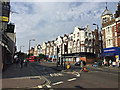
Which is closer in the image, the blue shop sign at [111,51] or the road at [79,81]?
the road at [79,81]

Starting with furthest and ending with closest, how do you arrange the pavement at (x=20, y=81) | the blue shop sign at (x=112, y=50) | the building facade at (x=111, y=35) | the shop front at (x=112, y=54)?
1. the building facade at (x=111, y=35)
2. the blue shop sign at (x=112, y=50)
3. the shop front at (x=112, y=54)
4. the pavement at (x=20, y=81)

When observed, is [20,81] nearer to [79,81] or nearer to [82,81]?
[79,81]

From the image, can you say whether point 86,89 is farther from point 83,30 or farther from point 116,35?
point 83,30

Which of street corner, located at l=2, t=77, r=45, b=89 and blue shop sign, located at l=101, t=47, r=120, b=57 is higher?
blue shop sign, located at l=101, t=47, r=120, b=57

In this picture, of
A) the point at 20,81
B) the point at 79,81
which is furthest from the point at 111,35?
the point at 20,81

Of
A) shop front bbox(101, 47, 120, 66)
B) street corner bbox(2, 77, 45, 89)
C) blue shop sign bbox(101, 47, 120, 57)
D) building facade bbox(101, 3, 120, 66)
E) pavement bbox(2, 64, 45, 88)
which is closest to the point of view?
street corner bbox(2, 77, 45, 89)

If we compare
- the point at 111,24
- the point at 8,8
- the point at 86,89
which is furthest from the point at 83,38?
the point at 86,89

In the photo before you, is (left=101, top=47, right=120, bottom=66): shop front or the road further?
(left=101, top=47, right=120, bottom=66): shop front

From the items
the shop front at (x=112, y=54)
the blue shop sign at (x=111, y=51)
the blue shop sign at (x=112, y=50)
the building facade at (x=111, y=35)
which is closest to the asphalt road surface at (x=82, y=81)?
the shop front at (x=112, y=54)

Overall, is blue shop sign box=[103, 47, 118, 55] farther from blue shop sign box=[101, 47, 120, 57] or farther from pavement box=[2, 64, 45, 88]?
pavement box=[2, 64, 45, 88]

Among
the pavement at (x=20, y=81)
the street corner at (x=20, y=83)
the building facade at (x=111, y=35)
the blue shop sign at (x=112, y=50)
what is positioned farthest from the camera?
the building facade at (x=111, y=35)

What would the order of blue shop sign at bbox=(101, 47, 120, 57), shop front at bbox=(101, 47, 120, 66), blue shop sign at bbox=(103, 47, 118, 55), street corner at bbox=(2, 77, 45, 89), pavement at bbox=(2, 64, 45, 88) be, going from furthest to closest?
blue shop sign at bbox=(103, 47, 118, 55) < blue shop sign at bbox=(101, 47, 120, 57) < shop front at bbox=(101, 47, 120, 66) < pavement at bbox=(2, 64, 45, 88) < street corner at bbox=(2, 77, 45, 89)

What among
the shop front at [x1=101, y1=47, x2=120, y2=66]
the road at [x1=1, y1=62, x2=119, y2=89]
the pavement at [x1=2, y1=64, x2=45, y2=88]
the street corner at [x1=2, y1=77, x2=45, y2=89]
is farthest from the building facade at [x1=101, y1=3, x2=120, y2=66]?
the street corner at [x1=2, y1=77, x2=45, y2=89]

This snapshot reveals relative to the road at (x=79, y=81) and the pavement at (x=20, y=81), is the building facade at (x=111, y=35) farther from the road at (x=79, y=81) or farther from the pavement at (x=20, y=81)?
the pavement at (x=20, y=81)
